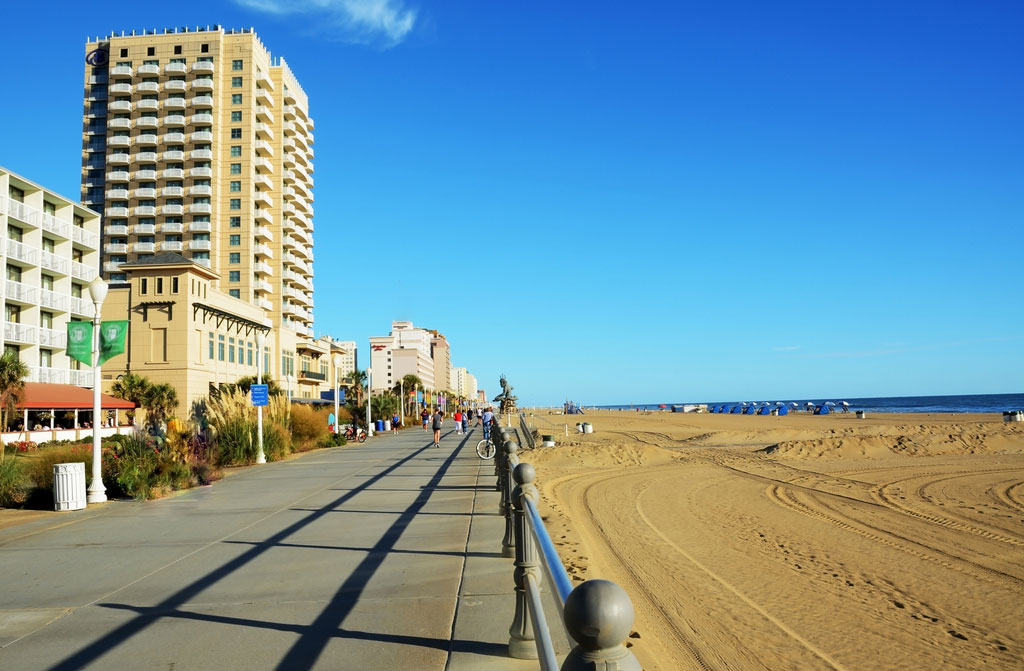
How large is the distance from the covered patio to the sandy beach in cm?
2611

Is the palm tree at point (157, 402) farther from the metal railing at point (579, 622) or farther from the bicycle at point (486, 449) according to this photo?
the metal railing at point (579, 622)

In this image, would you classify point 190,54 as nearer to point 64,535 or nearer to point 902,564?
point 64,535

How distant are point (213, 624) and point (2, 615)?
1855 millimetres

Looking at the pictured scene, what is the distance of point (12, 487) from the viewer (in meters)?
12.5

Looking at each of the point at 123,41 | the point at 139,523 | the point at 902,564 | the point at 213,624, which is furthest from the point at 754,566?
the point at 123,41

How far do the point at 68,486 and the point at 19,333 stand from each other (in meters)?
38.0

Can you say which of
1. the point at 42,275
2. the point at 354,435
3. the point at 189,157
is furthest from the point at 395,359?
the point at 354,435

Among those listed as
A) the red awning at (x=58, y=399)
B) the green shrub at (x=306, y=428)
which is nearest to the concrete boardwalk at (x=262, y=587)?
the green shrub at (x=306, y=428)

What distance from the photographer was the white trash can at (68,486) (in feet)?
39.6

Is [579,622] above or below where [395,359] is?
below

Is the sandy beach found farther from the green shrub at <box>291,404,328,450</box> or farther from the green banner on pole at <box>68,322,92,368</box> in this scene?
the green shrub at <box>291,404,328,450</box>

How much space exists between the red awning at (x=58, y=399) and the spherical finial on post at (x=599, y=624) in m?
36.7

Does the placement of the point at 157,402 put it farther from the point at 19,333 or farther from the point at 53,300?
the point at 53,300

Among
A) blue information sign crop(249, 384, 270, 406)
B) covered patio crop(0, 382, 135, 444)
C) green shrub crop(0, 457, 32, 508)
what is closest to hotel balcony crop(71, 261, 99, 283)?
covered patio crop(0, 382, 135, 444)
